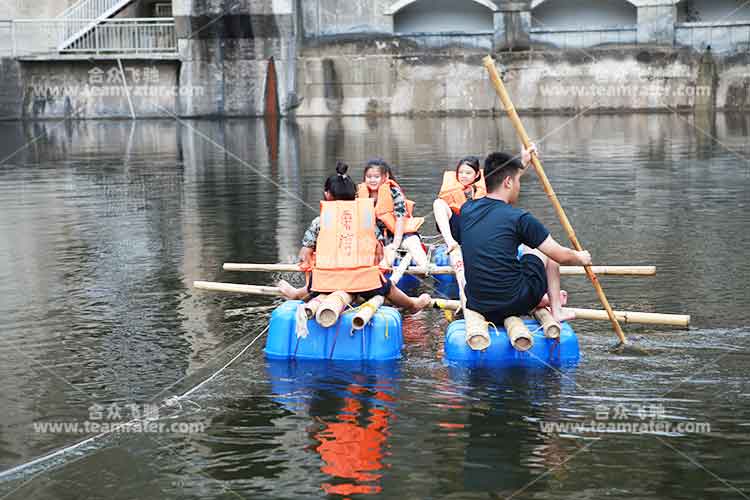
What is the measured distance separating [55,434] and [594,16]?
41.4m

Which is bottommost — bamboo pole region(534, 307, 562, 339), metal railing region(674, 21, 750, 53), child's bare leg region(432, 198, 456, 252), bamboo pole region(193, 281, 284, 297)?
bamboo pole region(534, 307, 562, 339)

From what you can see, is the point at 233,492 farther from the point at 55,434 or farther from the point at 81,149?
the point at 81,149

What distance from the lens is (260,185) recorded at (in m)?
22.4

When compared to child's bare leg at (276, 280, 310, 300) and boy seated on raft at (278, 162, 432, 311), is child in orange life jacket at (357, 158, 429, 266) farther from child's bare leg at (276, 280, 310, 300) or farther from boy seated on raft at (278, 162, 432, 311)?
child's bare leg at (276, 280, 310, 300)

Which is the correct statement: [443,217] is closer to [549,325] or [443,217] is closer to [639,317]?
[639,317]

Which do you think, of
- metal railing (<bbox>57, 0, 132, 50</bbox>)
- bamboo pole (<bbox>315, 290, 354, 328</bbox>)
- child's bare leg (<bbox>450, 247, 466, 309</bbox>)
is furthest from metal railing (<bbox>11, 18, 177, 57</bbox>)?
bamboo pole (<bbox>315, 290, 354, 328</bbox>)

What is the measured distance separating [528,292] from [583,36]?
37671 mm

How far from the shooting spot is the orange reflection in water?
6621 millimetres

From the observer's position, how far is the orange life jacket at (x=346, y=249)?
968cm

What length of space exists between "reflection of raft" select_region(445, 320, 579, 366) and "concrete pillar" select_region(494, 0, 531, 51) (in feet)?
122

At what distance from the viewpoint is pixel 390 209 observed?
40.2 feet

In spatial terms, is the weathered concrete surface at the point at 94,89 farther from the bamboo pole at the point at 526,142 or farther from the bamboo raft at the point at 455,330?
the bamboo pole at the point at 526,142

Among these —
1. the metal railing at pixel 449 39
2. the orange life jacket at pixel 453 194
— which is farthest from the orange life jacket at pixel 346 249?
the metal railing at pixel 449 39

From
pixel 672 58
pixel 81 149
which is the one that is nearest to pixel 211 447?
pixel 81 149
